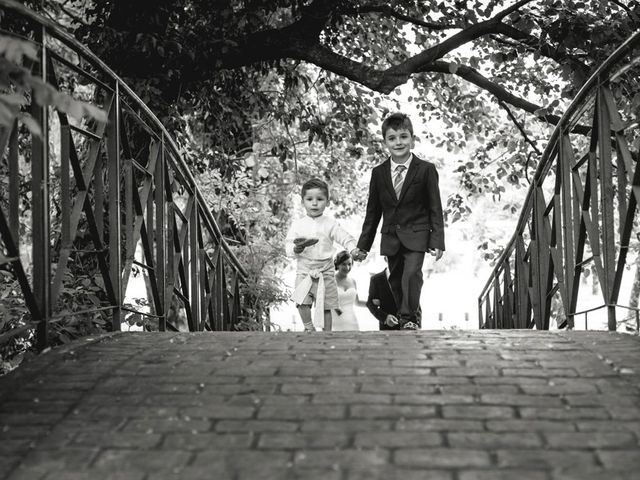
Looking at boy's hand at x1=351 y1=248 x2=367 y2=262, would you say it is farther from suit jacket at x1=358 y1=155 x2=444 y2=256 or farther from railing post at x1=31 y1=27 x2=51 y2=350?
railing post at x1=31 y1=27 x2=51 y2=350

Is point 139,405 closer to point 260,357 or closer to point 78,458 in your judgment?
point 78,458

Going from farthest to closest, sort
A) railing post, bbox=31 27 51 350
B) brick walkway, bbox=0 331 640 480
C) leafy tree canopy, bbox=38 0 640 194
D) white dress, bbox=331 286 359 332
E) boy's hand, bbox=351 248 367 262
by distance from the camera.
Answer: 1. leafy tree canopy, bbox=38 0 640 194
2. white dress, bbox=331 286 359 332
3. boy's hand, bbox=351 248 367 262
4. railing post, bbox=31 27 51 350
5. brick walkway, bbox=0 331 640 480

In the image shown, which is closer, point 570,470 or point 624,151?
point 570,470

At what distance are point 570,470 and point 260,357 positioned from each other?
1.69 metres

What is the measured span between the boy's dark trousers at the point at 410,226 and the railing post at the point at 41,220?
303 cm

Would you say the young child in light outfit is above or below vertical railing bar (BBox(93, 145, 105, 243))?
below

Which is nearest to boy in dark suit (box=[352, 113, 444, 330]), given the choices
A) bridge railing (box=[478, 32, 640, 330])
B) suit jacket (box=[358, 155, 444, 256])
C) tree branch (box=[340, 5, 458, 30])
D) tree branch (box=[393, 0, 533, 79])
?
suit jacket (box=[358, 155, 444, 256])

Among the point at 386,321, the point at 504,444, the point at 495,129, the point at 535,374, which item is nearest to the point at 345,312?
the point at 386,321

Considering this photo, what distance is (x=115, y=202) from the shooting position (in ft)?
15.6

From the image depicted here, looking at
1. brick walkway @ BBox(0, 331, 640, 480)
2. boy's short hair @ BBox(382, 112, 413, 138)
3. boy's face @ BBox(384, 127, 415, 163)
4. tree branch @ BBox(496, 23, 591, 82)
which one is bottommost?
brick walkway @ BBox(0, 331, 640, 480)

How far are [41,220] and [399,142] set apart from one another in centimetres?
326

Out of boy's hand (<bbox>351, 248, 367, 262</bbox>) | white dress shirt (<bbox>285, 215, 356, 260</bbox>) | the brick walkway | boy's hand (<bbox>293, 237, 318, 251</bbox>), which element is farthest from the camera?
white dress shirt (<bbox>285, 215, 356, 260</bbox>)

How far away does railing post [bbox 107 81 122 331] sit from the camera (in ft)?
15.5

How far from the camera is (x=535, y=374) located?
11.0ft
